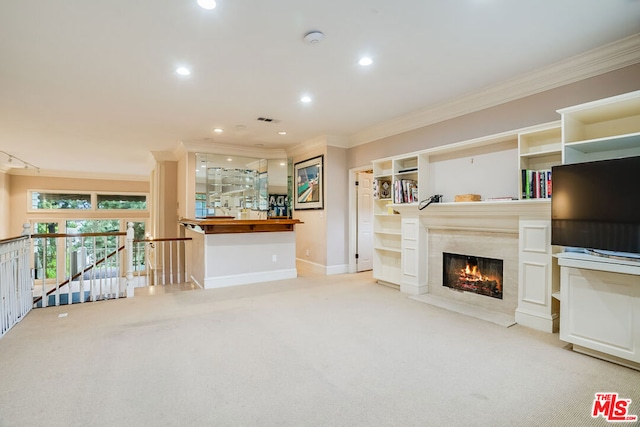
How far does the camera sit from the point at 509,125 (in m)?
3.52

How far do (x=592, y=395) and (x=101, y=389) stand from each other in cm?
321

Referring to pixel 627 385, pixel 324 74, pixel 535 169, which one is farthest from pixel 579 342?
pixel 324 74

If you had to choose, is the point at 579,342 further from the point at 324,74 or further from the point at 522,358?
the point at 324,74

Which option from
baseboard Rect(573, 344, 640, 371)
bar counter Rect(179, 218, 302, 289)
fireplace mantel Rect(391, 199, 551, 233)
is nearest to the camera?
baseboard Rect(573, 344, 640, 371)

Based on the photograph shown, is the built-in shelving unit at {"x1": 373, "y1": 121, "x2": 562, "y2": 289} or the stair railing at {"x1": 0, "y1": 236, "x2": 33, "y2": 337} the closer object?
the stair railing at {"x1": 0, "y1": 236, "x2": 33, "y2": 337}

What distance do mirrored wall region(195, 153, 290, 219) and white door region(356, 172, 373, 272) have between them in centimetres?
185

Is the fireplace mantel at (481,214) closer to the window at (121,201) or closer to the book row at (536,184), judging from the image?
the book row at (536,184)

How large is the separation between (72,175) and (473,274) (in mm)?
11696

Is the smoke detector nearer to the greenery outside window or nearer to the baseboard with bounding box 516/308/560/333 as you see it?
the baseboard with bounding box 516/308/560/333

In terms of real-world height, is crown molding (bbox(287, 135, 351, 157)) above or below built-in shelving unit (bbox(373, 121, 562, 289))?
above

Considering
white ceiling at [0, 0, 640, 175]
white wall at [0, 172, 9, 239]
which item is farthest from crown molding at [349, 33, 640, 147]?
white wall at [0, 172, 9, 239]

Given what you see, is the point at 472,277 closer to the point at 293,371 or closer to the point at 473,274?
the point at 473,274

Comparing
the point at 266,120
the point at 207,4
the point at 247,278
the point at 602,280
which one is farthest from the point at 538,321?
the point at 266,120

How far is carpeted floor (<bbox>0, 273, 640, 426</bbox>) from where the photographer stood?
5.96ft
